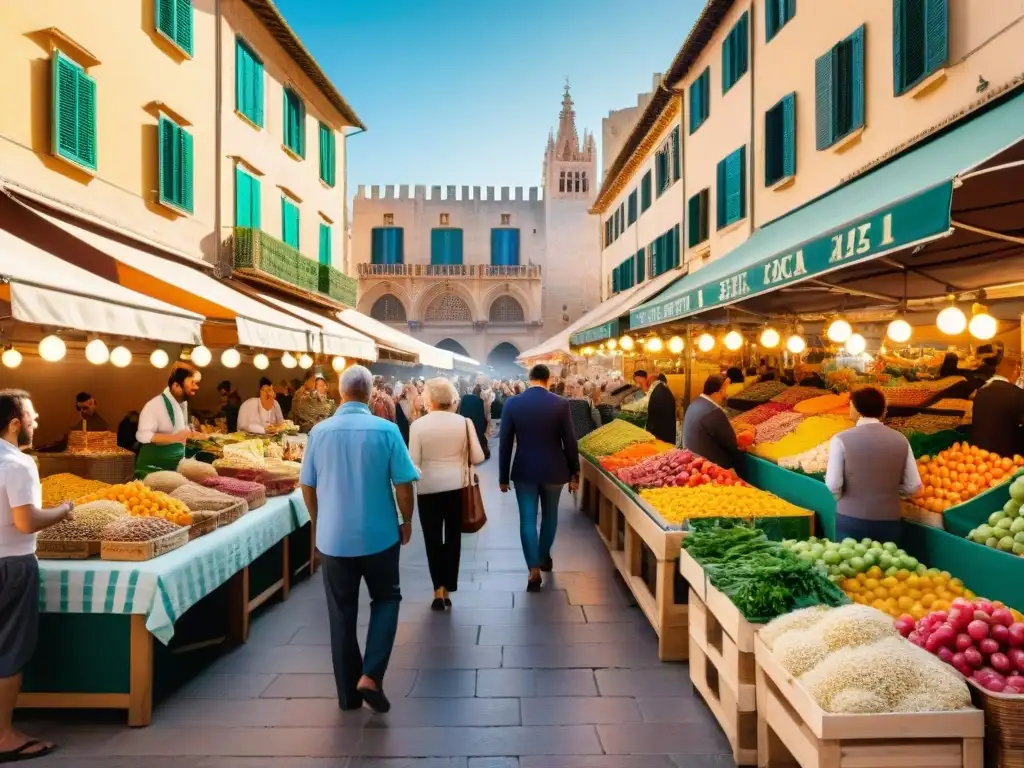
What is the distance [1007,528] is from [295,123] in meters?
16.2

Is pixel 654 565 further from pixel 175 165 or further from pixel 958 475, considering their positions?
pixel 175 165

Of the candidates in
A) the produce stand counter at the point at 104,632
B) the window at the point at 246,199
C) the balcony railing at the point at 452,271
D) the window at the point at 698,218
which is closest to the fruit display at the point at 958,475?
the produce stand counter at the point at 104,632

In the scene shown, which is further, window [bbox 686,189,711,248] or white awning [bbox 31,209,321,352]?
window [bbox 686,189,711,248]

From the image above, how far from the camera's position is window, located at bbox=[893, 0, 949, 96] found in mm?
7438

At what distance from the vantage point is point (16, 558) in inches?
138

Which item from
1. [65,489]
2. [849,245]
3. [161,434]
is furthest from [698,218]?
[65,489]

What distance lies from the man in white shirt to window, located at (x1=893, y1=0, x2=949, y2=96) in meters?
8.47

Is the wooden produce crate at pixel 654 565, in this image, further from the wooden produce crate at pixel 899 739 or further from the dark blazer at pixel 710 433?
the wooden produce crate at pixel 899 739

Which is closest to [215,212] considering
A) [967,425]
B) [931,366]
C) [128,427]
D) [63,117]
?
[63,117]

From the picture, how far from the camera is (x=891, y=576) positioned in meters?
3.85

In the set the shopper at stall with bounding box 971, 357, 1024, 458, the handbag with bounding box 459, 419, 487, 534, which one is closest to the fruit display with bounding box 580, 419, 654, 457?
the handbag with bounding box 459, 419, 487, 534

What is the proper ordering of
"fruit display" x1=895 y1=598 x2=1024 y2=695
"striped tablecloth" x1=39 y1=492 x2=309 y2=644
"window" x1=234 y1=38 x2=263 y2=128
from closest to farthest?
1. "fruit display" x1=895 y1=598 x2=1024 y2=695
2. "striped tablecloth" x1=39 y1=492 x2=309 y2=644
3. "window" x1=234 y1=38 x2=263 y2=128

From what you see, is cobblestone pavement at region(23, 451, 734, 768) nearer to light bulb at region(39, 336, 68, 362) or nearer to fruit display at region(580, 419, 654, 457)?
light bulb at region(39, 336, 68, 362)

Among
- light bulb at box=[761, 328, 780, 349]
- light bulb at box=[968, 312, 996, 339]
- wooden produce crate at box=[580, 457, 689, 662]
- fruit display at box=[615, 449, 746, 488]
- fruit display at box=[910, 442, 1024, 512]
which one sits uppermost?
light bulb at box=[761, 328, 780, 349]
